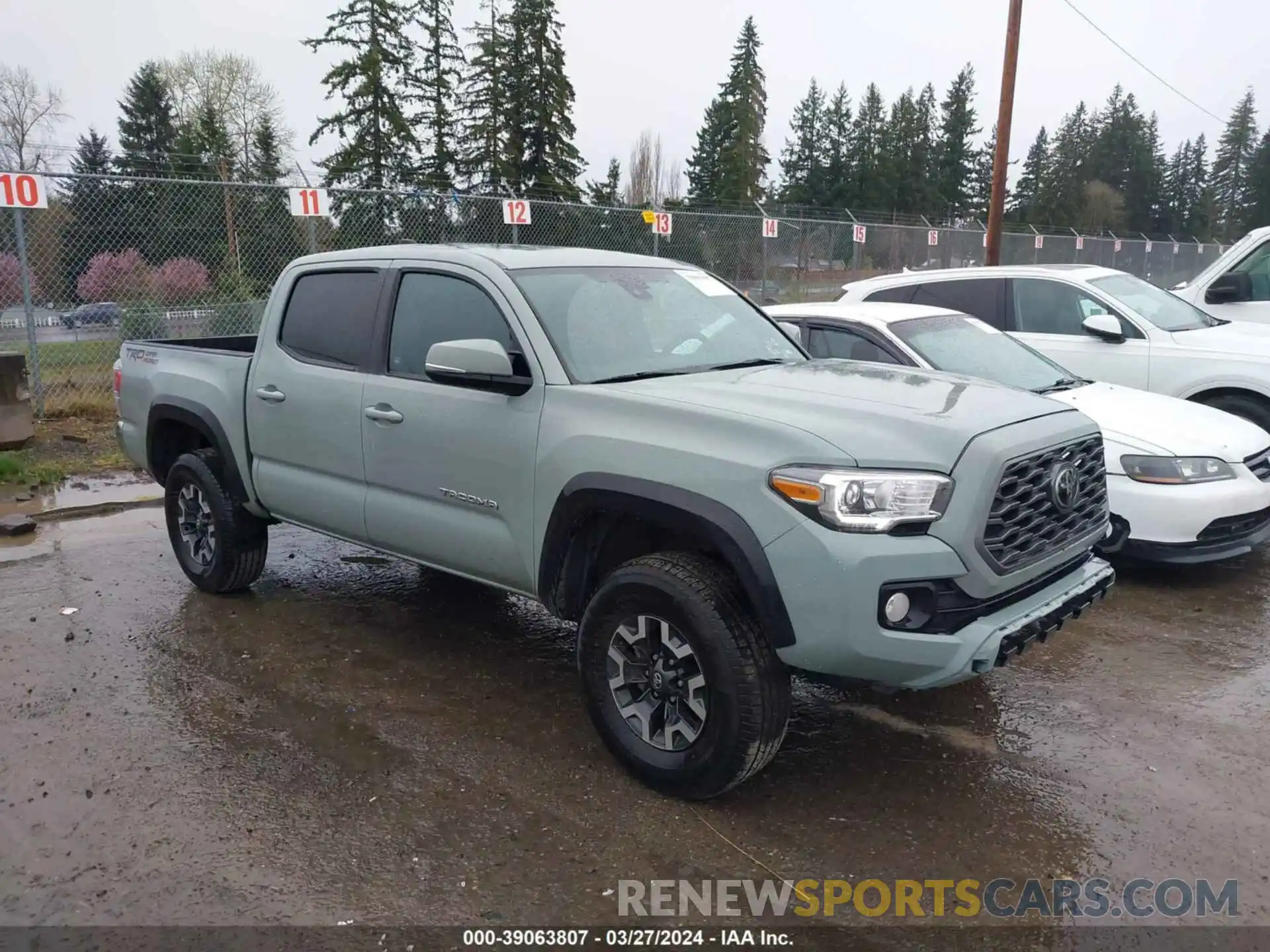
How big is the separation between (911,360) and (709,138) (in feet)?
199

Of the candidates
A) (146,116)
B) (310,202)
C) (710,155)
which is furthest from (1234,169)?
(310,202)

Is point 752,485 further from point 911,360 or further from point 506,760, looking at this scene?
point 911,360

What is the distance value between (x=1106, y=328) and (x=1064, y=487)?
4.34 m

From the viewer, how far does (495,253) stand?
439cm

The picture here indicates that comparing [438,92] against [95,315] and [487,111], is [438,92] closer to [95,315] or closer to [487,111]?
[487,111]

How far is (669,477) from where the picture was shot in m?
3.29

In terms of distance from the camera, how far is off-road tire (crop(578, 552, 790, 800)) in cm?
312

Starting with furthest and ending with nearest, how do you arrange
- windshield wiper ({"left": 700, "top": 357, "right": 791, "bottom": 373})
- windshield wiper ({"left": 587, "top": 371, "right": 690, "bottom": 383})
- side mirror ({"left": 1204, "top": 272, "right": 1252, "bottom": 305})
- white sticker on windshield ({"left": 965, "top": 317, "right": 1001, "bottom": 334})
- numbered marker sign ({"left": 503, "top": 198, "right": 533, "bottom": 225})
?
numbered marker sign ({"left": 503, "top": 198, "right": 533, "bottom": 225})
side mirror ({"left": 1204, "top": 272, "right": 1252, "bottom": 305})
white sticker on windshield ({"left": 965, "top": 317, "right": 1001, "bottom": 334})
windshield wiper ({"left": 700, "top": 357, "right": 791, "bottom": 373})
windshield wiper ({"left": 587, "top": 371, "right": 690, "bottom": 383})

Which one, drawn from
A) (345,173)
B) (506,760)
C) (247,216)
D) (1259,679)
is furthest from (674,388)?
(345,173)

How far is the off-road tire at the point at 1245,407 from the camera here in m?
6.86

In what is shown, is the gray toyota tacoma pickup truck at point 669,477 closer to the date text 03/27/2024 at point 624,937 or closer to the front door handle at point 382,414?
the front door handle at point 382,414

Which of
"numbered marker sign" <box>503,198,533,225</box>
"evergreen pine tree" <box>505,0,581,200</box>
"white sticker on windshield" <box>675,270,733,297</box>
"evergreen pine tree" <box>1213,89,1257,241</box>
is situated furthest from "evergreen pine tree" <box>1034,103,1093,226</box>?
"white sticker on windshield" <box>675,270,733,297</box>

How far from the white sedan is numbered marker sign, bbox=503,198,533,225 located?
6.54m

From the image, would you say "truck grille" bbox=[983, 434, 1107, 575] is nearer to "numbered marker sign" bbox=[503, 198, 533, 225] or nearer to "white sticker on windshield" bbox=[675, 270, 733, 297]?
"white sticker on windshield" bbox=[675, 270, 733, 297]
